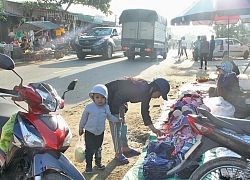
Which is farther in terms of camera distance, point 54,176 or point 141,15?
point 141,15

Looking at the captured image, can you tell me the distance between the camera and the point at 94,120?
3705 millimetres

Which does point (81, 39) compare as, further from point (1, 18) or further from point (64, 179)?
point (64, 179)

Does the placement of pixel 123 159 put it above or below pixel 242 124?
below

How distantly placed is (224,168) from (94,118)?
164 centimetres

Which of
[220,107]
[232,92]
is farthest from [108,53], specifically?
[220,107]

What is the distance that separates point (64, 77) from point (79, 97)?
10.7ft

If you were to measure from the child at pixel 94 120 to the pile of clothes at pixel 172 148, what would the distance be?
611 millimetres

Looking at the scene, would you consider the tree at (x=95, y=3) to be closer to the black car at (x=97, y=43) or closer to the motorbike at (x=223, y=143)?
the black car at (x=97, y=43)

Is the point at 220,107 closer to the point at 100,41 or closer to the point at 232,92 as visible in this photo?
the point at 232,92

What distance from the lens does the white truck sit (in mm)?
18500

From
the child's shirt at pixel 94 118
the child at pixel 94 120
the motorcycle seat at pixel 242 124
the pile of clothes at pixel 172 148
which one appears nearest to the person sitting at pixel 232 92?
the pile of clothes at pixel 172 148

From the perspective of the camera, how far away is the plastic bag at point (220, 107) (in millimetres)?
5055

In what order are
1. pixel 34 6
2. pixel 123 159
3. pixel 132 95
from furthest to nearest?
pixel 34 6
pixel 123 159
pixel 132 95

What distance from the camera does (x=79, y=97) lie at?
809 centimetres
